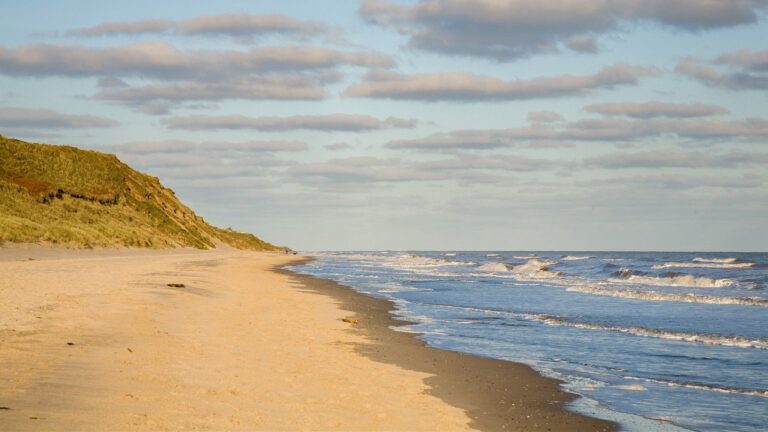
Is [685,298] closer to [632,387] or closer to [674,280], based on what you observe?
[674,280]

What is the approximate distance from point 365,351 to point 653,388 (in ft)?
19.5

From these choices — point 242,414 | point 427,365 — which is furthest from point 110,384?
point 427,365

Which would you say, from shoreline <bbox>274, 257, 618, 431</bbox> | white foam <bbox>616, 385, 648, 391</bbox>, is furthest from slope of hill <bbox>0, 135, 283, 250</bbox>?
white foam <bbox>616, 385, 648, 391</bbox>

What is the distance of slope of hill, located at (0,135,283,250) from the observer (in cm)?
6056

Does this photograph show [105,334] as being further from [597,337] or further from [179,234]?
[179,234]

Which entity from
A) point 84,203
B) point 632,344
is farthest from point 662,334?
point 84,203

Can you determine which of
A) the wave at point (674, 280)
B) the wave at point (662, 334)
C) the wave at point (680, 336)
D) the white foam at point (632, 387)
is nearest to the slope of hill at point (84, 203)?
the wave at point (662, 334)

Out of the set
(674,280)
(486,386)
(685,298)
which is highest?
(674,280)

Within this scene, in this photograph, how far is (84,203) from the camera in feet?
257

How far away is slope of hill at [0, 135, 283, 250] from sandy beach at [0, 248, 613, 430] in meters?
35.4

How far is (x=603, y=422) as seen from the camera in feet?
34.6

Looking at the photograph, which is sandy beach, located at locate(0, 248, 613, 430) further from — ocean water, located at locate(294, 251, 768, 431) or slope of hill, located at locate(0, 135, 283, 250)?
slope of hill, located at locate(0, 135, 283, 250)

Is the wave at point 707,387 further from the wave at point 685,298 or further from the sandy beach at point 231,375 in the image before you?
the wave at point 685,298

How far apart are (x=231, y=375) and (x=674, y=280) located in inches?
1922
